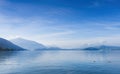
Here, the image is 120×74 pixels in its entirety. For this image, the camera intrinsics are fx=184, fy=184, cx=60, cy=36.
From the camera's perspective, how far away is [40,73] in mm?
56094

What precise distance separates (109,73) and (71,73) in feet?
37.3

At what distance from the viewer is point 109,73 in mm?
55312

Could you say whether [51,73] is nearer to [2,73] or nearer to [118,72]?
[2,73]

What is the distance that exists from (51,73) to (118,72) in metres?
20.5

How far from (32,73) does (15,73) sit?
5047 millimetres

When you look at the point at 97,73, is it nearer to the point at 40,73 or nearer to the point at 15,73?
the point at 40,73

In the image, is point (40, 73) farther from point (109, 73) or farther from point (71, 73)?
point (109, 73)

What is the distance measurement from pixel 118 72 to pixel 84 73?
34.9ft

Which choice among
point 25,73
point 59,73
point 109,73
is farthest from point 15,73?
point 109,73

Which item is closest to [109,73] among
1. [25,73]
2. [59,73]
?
[59,73]

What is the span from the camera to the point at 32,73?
56.2 m

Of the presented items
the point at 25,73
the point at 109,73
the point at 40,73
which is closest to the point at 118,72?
the point at 109,73

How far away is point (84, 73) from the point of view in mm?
55281

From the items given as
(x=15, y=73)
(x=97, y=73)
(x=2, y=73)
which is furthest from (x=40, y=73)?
(x=97, y=73)
